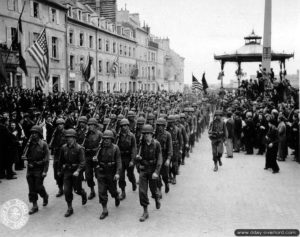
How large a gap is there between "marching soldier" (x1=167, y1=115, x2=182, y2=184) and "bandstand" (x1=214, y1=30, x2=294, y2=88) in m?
19.2

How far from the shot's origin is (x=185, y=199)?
8.13 meters

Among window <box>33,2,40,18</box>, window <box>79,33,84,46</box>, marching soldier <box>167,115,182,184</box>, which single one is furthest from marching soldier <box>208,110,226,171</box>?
window <box>79,33,84,46</box>

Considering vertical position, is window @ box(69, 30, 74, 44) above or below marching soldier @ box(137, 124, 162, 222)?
above

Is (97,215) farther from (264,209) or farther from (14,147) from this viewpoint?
(14,147)

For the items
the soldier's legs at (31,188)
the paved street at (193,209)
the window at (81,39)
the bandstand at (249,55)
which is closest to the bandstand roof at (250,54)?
the bandstand at (249,55)

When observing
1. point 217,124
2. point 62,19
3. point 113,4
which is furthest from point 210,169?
point 113,4

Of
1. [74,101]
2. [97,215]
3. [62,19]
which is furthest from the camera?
[62,19]

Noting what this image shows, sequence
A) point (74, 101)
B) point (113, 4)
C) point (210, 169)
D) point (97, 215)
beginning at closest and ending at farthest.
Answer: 1. point (97, 215)
2. point (210, 169)
3. point (74, 101)
4. point (113, 4)

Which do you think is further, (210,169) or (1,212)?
(210,169)

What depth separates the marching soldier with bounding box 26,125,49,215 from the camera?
7312 millimetres

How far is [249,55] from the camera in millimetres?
27438

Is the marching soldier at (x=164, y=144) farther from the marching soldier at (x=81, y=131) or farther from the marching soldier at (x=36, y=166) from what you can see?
the marching soldier at (x=36, y=166)

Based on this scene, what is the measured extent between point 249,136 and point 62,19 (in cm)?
2485

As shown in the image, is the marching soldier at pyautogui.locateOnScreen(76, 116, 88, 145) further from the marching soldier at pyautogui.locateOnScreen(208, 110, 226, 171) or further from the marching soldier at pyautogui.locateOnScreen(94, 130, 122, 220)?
the marching soldier at pyautogui.locateOnScreen(208, 110, 226, 171)
